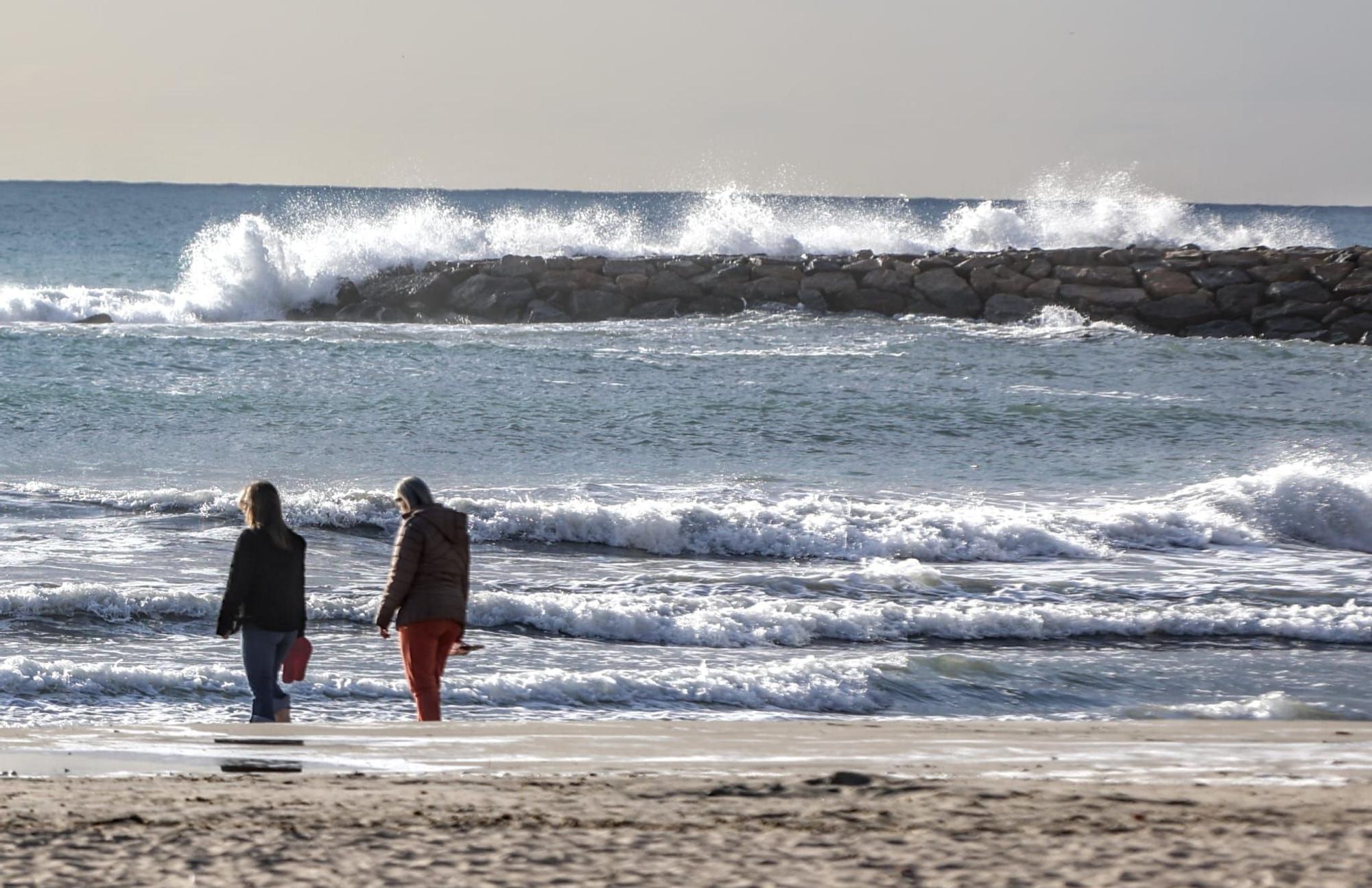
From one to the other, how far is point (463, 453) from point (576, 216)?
1968 cm

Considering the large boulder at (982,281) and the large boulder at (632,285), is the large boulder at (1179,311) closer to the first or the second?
the large boulder at (982,281)

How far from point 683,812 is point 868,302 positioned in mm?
22200

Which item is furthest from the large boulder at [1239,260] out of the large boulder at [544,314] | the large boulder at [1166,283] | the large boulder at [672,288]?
the large boulder at [544,314]

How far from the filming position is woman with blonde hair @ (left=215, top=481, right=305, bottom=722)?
6625 mm

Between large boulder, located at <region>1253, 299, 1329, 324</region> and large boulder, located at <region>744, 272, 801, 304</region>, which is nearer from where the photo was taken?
large boulder, located at <region>1253, 299, 1329, 324</region>

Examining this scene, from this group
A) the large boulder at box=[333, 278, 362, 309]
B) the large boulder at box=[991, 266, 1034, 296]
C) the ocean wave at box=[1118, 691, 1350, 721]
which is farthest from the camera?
the large boulder at box=[333, 278, 362, 309]

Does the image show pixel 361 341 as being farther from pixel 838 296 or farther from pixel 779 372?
pixel 838 296

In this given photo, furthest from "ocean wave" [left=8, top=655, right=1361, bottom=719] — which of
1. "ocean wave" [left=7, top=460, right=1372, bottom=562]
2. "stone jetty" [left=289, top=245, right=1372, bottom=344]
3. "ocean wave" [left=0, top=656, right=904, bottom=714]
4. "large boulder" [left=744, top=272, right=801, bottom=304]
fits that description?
"large boulder" [left=744, top=272, right=801, bottom=304]

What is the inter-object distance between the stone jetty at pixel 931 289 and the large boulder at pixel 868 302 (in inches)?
0.9

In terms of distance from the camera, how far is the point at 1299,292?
24672 mm

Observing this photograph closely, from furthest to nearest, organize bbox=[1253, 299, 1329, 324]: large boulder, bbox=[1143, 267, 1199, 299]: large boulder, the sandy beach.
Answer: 1. bbox=[1143, 267, 1199, 299]: large boulder
2. bbox=[1253, 299, 1329, 324]: large boulder
3. the sandy beach

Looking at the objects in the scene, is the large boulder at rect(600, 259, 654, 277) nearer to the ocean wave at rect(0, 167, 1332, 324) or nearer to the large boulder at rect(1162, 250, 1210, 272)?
the ocean wave at rect(0, 167, 1332, 324)

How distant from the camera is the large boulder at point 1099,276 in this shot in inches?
990

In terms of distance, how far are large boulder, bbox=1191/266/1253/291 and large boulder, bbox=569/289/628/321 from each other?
31.0ft
